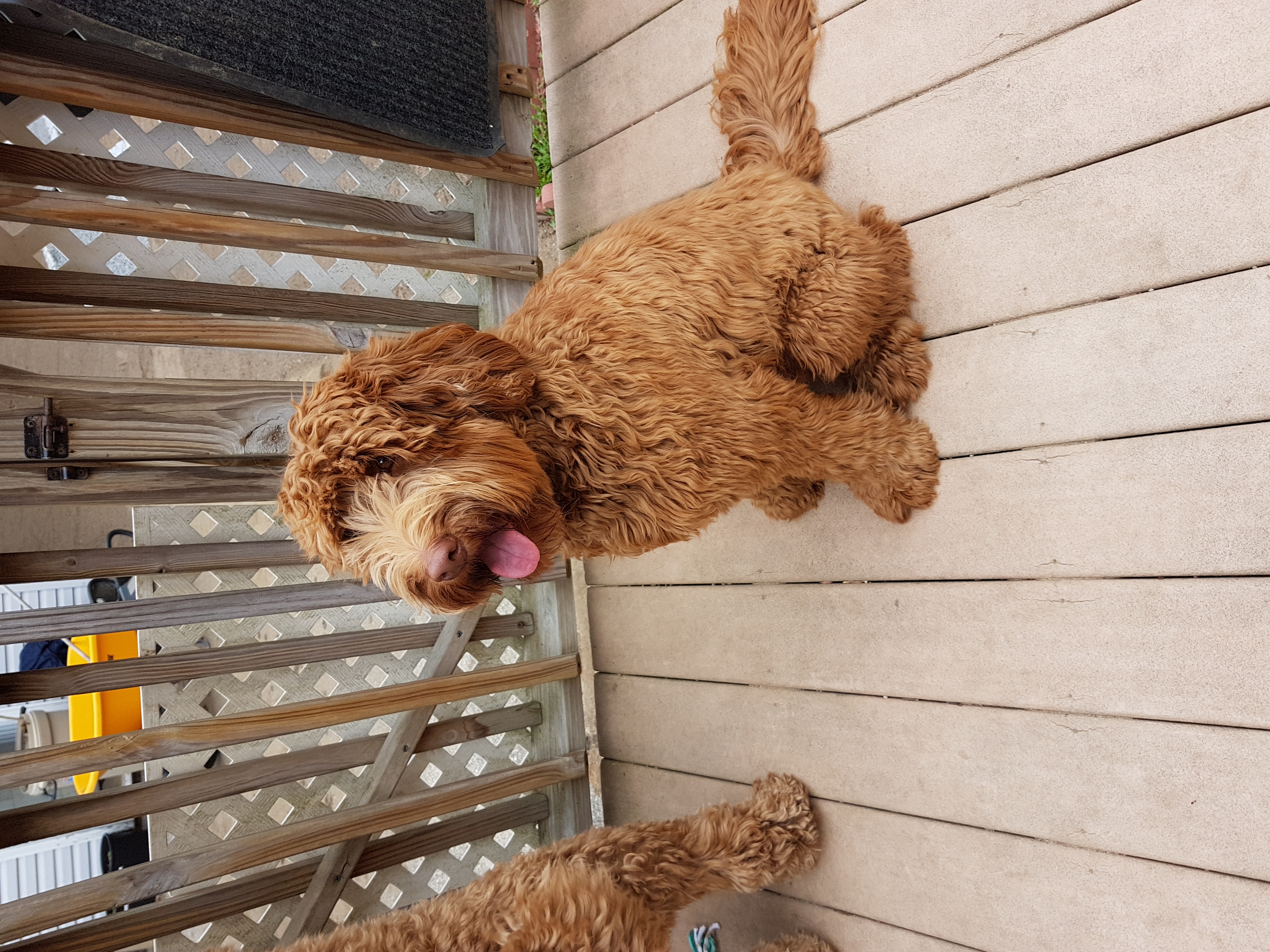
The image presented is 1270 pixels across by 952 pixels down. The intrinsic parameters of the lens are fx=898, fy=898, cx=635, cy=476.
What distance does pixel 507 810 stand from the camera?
2496 mm

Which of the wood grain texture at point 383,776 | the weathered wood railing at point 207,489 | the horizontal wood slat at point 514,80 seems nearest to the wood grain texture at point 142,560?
the weathered wood railing at point 207,489

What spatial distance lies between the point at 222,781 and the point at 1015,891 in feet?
5.57

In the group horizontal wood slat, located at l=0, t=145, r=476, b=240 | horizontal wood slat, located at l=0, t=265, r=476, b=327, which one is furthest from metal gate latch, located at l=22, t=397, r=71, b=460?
horizontal wood slat, located at l=0, t=145, r=476, b=240

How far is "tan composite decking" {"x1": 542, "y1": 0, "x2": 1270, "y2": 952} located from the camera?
153cm

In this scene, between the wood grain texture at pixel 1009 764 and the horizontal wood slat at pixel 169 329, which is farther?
the horizontal wood slat at pixel 169 329

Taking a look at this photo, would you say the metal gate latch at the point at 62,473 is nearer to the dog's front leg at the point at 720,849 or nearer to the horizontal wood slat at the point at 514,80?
the horizontal wood slat at the point at 514,80

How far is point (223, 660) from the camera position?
2.03m

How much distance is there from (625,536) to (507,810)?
1.28 m

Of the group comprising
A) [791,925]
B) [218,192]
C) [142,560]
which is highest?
[218,192]

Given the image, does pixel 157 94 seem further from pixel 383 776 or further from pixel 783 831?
pixel 783 831

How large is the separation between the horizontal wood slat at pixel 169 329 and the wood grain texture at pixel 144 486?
0.90ft

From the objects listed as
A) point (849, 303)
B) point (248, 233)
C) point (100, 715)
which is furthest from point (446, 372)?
point (100, 715)

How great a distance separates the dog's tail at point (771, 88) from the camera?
216 cm

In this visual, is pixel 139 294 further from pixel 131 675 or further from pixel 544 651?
pixel 544 651
